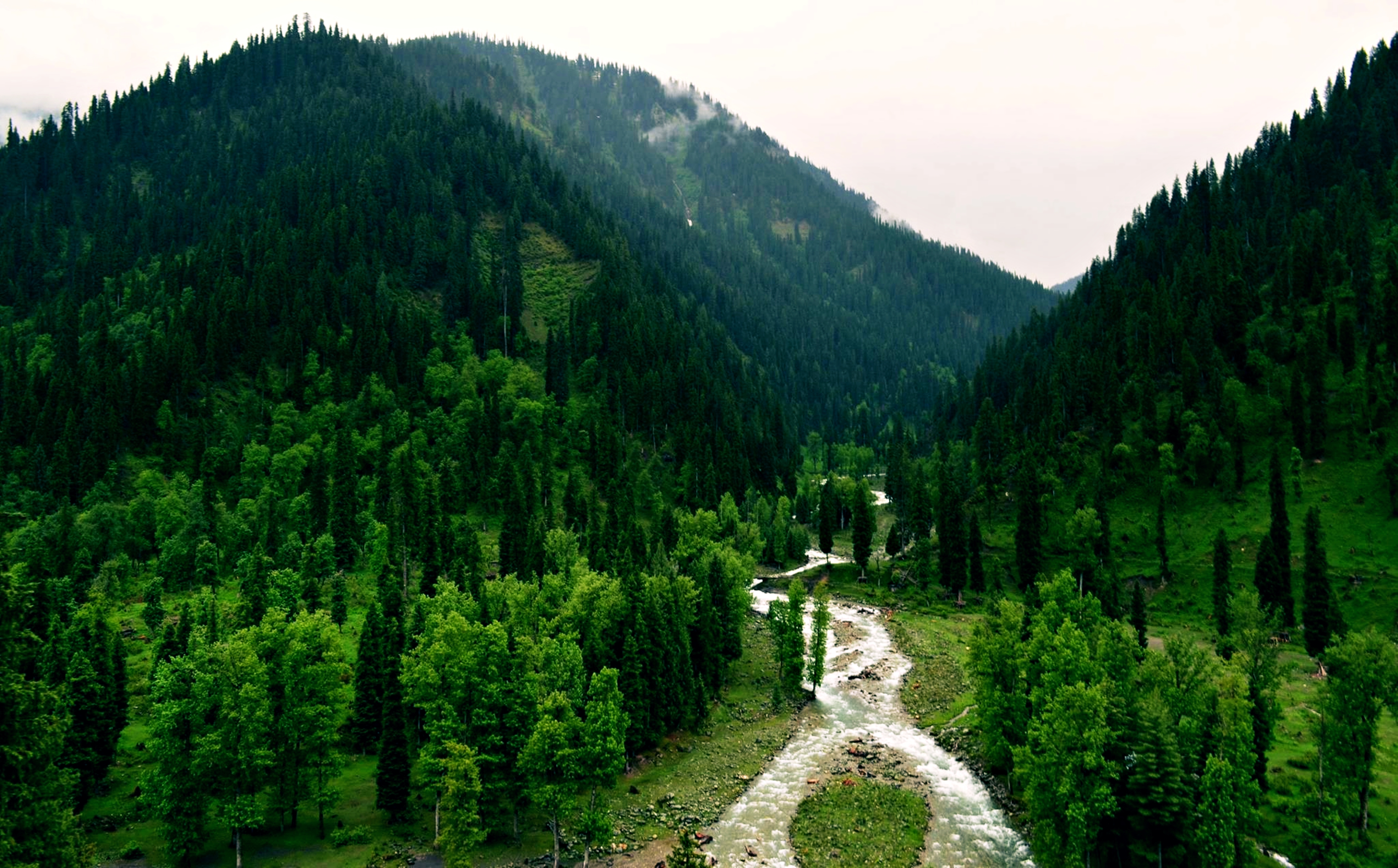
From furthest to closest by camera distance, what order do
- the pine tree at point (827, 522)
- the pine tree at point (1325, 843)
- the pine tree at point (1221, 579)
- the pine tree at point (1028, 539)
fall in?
the pine tree at point (827, 522), the pine tree at point (1028, 539), the pine tree at point (1221, 579), the pine tree at point (1325, 843)

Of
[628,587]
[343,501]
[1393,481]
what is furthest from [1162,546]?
[343,501]

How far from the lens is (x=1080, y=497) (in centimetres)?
15225

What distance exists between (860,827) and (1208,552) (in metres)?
96.6

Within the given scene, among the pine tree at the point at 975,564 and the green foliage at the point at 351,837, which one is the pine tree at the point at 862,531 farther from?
the green foliage at the point at 351,837

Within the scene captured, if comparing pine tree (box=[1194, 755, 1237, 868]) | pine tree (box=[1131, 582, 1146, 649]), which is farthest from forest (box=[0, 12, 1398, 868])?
pine tree (box=[1131, 582, 1146, 649])

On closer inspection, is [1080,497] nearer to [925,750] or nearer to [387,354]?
[925,750]

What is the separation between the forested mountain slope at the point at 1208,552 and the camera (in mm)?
55031

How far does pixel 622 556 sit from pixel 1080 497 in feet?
310

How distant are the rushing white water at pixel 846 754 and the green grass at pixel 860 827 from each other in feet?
3.72

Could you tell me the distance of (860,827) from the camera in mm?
66125

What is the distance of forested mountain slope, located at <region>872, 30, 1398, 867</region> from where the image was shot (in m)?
55.0

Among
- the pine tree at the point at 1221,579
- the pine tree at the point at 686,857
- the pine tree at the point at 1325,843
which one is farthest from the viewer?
the pine tree at the point at 1221,579

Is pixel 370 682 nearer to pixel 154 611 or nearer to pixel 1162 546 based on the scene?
pixel 154 611

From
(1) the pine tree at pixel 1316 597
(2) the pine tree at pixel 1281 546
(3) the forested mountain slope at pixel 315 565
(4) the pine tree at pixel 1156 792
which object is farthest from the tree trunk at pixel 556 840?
(2) the pine tree at pixel 1281 546
